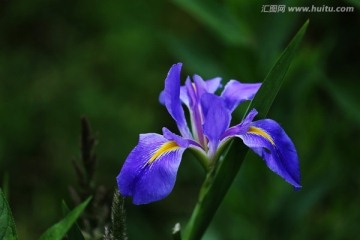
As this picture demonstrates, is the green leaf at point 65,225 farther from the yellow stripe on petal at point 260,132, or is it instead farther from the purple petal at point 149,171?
the yellow stripe on petal at point 260,132

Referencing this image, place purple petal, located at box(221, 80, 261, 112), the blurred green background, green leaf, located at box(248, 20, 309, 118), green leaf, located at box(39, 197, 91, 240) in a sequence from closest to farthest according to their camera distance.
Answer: green leaf, located at box(39, 197, 91, 240)
green leaf, located at box(248, 20, 309, 118)
purple petal, located at box(221, 80, 261, 112)
the blurred green background

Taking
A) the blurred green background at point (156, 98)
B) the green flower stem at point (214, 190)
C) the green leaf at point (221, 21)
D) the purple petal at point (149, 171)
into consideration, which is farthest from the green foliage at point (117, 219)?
the green leaf at point (221, 21)

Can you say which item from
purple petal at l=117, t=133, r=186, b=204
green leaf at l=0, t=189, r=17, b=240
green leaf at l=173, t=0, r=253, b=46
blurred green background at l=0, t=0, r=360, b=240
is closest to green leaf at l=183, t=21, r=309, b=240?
purple petal at l=117, t=133, r=186, b=204

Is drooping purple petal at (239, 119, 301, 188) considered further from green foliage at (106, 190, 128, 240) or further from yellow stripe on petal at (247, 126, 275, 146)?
green foliage at (106, 190, 128, 240)

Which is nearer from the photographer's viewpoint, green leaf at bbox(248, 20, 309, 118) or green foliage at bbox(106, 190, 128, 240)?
green foliage at bbox(106, 190, 128, 240)

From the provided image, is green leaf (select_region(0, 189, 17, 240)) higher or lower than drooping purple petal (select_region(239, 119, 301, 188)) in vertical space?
lower

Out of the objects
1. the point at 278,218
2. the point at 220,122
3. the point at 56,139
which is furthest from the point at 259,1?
the point at 56,139

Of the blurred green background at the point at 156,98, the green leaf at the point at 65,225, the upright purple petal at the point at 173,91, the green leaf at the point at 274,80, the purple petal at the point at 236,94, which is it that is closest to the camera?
the green leaf at the point at 65,225
